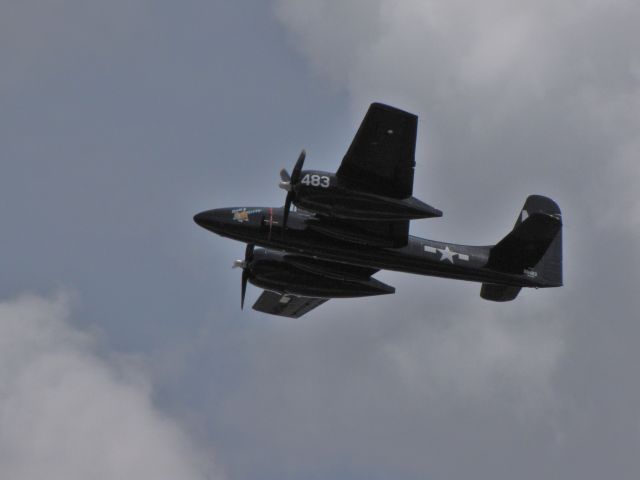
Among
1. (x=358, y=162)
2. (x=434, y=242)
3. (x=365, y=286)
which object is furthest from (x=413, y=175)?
(x=365, y=286)

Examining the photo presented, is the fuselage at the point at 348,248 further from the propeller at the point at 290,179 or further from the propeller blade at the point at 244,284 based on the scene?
the propeller blade at the point at 244,284

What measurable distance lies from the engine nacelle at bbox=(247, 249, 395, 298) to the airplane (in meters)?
0.05

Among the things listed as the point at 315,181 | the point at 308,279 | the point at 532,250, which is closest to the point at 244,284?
the point at 308,279

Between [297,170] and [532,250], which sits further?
[532,250]

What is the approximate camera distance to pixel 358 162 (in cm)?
4466

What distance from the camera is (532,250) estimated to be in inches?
1946

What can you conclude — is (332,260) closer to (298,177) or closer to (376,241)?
(376,241)

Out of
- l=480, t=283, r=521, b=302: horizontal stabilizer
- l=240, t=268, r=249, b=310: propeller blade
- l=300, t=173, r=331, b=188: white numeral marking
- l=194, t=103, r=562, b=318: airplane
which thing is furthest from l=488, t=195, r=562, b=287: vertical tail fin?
l=240, t=268, r=249, b=310: propeller blade

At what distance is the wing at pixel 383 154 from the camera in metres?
43.2

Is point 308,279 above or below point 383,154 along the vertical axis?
below

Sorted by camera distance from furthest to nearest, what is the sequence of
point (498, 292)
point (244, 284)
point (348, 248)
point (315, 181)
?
1. point (244, 284)
2. point (498, 292)
3. point (348, 248)
4. point (315, 181)

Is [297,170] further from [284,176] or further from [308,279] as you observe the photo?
[308,279]

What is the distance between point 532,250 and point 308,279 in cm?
1077

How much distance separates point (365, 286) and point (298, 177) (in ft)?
29.6
